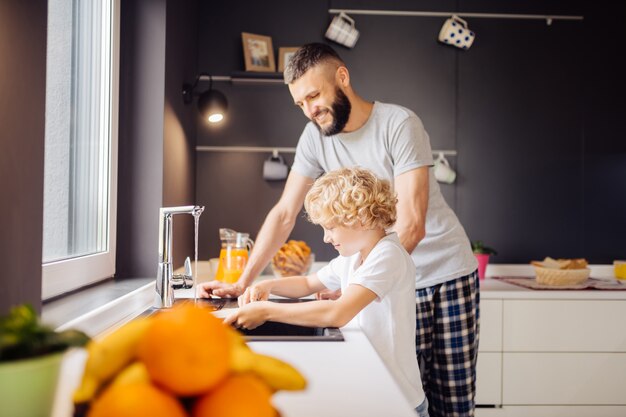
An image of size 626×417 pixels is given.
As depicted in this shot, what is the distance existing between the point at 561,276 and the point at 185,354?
243cm

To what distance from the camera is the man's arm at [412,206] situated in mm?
1651

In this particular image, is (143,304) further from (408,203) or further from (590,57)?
(590,57)

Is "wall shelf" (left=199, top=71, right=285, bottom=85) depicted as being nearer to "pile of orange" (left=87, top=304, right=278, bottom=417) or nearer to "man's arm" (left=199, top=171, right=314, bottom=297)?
"man's arm" (left=199, top=171, right=314, bottom=297)

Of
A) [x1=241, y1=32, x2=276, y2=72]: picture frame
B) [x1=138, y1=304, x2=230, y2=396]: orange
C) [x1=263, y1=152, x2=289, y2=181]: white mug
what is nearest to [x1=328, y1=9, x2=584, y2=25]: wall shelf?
[x1=241, y1=32, x2=276, y2=72]: picture frame

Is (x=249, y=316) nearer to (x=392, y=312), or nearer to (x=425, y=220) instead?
(x=392, y=312)

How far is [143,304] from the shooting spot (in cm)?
160

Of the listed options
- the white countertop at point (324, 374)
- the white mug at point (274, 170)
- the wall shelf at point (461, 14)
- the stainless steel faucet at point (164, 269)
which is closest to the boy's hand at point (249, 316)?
the white countertop at point (324, 374)

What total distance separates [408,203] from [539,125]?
5.47 feet

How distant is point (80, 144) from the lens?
68.2 inches

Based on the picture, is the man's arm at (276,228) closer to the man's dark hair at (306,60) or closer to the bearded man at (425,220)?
the bearded man at (425,220)

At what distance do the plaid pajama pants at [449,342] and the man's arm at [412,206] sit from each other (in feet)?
0.80

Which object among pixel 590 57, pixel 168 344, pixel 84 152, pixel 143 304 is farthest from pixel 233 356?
pixel 590 57

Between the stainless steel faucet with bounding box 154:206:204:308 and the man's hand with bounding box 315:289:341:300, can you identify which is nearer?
the stainless steel faucet with bounding box 154:206:204:308

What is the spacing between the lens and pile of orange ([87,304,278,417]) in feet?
1.44
